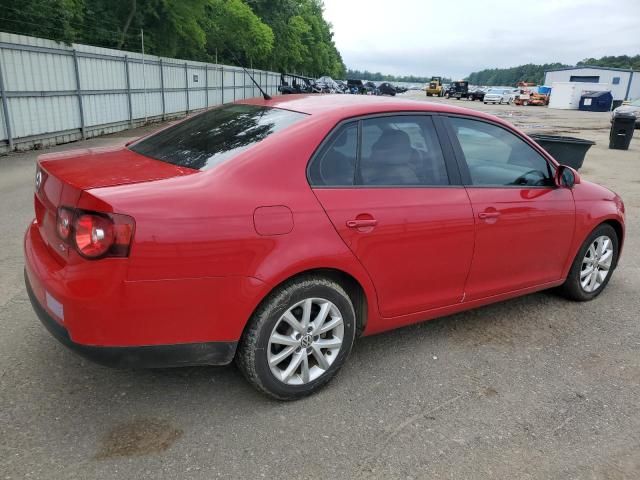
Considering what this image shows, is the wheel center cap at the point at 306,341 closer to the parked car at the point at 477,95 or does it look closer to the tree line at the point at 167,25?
the tree line at the point at 167,25

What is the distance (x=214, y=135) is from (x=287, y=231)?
0.93 metres

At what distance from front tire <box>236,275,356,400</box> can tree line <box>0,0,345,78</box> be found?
2.13m

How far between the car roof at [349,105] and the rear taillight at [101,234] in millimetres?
1324

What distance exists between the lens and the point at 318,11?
83.3 metres

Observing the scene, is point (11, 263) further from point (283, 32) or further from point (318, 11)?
point (318, 11)

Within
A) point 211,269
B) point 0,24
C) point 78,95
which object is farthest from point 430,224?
point 0,24

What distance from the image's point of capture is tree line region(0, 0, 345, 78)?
13.6m

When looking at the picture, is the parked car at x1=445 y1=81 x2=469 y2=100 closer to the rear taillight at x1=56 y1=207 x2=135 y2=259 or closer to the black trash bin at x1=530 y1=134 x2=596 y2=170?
the black trash bin at x1=530 y1=134 x2=596 y2=170

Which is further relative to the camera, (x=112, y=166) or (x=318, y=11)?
(x=318, y=11)

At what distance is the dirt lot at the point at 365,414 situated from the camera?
2.47 m

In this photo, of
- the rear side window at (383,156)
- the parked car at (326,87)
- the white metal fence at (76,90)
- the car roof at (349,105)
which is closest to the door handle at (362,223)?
the rear side window at (383,156)

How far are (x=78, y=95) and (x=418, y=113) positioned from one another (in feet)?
41.1

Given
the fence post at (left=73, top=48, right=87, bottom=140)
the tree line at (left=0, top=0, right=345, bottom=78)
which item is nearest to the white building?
the tree line at (left=0, top=0, right=345, bottom=78)

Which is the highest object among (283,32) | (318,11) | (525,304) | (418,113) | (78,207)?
(318,11)
